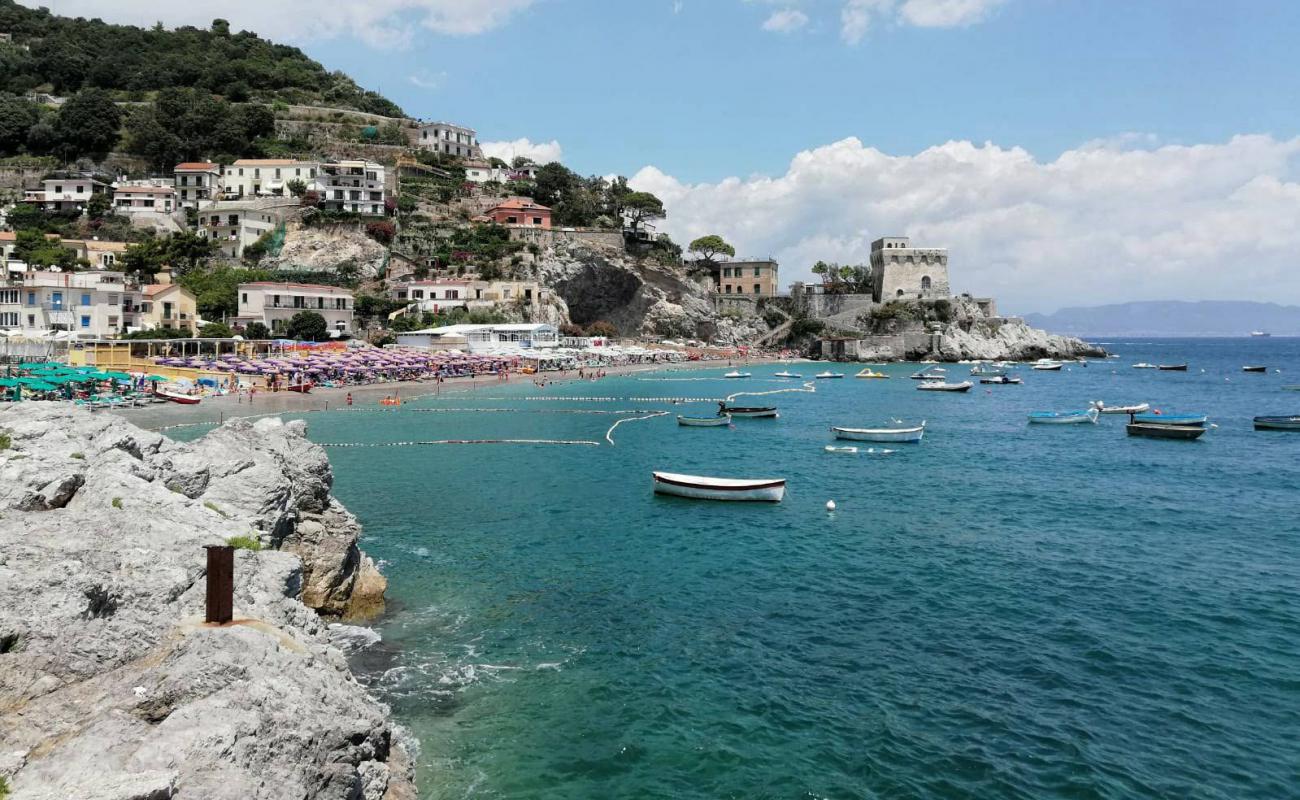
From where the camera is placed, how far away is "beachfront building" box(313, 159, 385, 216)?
282ft

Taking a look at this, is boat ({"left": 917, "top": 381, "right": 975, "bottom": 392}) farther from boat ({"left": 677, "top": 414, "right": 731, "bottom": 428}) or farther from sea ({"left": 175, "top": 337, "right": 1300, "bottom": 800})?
sea ({"left": 175, "top": 337, "right": 1300, "bottom": 800})

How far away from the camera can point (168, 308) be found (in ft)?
209

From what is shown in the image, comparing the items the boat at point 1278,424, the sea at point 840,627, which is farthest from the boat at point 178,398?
the boat at point 1278,424

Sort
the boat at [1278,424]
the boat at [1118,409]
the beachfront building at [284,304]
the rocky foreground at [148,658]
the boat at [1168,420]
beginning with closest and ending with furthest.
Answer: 1. the rocky foreground at [148,658]
2. the boat at [1168,420]
3. the boat at [1278,424]
4. the boat at [1118,409]
5. the beachfront building at [284,304]

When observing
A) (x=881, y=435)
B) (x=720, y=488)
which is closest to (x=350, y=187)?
(x=881, y=435)

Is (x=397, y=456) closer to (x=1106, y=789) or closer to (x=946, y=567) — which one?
(x=946, y=567)

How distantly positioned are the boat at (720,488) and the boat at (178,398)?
30651 millimetres

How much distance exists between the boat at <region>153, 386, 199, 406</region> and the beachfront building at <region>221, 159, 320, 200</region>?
48.8 metres

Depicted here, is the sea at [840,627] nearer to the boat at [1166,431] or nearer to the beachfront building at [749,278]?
the boat at [1166,431]

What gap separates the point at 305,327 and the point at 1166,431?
6214 centimetres

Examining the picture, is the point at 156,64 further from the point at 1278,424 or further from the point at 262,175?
the point at 1278,424

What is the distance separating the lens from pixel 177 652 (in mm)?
7566

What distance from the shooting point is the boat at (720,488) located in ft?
87.1

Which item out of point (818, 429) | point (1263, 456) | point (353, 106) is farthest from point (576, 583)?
point (353, 106)
